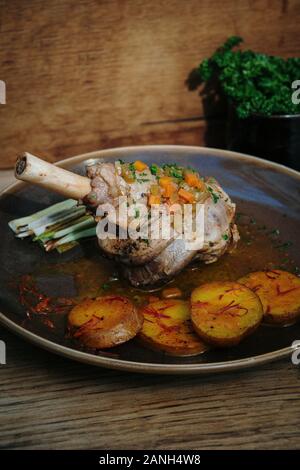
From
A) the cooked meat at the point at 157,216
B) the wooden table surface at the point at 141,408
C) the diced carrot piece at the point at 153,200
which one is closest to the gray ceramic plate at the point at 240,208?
the wooden table surface at the point at 141,408

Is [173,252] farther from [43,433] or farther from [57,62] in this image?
[57,62]

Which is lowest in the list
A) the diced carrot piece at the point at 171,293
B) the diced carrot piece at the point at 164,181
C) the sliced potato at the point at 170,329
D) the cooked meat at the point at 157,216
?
the diced carrot piece at the point at 171,293

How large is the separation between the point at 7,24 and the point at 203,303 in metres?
1.91

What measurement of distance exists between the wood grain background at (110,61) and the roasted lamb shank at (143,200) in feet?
3.65

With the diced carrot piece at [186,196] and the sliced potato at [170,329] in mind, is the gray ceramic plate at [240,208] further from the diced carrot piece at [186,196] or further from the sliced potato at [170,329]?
the diced carrot piece at [186,196]

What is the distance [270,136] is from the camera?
3029 mm

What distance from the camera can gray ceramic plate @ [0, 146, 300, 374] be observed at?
180 cm

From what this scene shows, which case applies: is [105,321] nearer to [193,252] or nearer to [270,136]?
[193,252]

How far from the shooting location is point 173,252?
2271 mm

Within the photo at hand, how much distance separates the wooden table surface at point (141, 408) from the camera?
1792mm

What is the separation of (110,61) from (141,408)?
2.07m

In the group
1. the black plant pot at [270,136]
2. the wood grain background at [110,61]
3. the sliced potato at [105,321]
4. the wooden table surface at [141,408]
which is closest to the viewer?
the wooden table surface at [141,408]

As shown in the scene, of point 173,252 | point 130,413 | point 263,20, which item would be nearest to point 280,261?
point 173,252

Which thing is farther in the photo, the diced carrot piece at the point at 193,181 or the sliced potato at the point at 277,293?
the diced carrot piece at the point at 193,181
